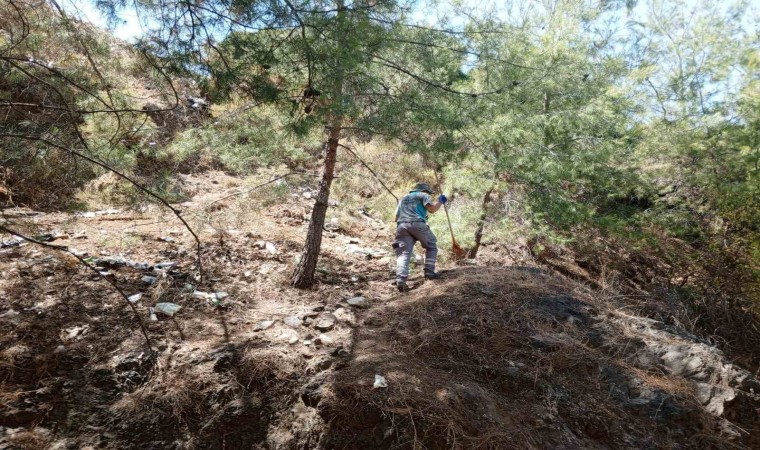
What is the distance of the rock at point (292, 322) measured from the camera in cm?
406

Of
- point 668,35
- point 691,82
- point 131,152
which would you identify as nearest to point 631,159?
point 691,82

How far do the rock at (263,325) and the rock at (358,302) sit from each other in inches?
40.1

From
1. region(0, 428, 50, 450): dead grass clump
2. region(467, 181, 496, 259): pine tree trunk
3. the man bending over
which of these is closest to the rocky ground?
region(0, 428, 50, 450): dead grass clump

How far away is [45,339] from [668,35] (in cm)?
1330

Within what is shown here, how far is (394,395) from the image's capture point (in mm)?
2871

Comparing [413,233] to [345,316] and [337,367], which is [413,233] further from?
[337,367]

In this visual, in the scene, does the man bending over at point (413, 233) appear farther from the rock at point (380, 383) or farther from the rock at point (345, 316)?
the rock at point (380, 383)

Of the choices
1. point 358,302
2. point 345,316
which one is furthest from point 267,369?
point 358,302

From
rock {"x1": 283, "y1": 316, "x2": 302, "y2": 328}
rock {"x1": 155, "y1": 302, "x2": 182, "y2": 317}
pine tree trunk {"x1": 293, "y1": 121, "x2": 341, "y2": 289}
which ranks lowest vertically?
rock {"x1": 283, "y1": 316, "x2": 302, "y2": 328}

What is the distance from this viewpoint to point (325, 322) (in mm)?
4117

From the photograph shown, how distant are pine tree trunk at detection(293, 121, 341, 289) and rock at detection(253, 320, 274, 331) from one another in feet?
3.95

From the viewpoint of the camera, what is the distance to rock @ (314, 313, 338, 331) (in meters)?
A: 4.03

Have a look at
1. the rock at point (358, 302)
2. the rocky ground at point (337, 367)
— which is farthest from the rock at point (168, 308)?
the rock at point (358, 302)

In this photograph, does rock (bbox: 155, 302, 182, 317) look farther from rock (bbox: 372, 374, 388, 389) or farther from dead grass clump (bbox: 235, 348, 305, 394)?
rock (bbox: 372, 374, 388, 389)
